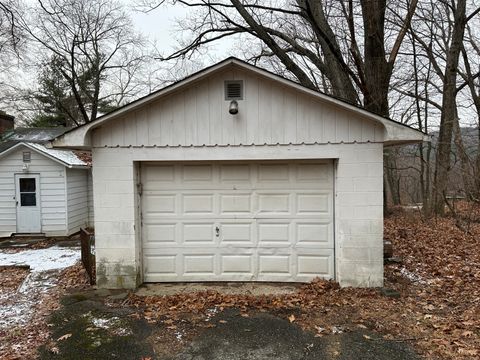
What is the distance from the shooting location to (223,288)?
642 centimetres

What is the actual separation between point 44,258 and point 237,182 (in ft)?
19.4

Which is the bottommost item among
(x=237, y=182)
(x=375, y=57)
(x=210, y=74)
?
(x=237, y=182)

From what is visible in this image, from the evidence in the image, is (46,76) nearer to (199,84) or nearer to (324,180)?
(199,84)

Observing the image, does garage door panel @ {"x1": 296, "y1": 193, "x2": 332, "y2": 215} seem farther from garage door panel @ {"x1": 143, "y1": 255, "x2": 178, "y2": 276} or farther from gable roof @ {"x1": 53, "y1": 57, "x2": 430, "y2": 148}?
garage door panel @ {"x1": 143, "y1": 255, "x2": 178, "y2": 276}

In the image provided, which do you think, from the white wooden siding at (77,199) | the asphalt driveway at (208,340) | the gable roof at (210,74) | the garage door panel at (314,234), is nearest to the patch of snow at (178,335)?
the asphalt driveway at (208,340)

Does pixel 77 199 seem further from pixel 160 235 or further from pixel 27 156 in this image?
pixel 160 235

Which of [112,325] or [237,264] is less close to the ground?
[237,264]

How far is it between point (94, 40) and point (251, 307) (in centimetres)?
2284

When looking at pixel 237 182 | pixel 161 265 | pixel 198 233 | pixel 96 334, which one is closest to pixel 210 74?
pixel 237 182

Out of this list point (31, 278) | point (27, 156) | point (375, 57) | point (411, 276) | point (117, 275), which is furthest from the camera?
point (27, 156)

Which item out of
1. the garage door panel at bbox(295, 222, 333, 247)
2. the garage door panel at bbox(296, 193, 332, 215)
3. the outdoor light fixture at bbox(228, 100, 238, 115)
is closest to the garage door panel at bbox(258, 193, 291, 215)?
the garage door panel at bbox(296, 193, 332, 215)

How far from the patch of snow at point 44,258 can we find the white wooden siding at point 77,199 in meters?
2.16

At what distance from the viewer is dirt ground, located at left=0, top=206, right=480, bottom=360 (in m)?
4.32

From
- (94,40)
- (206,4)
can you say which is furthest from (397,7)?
(94,40)
